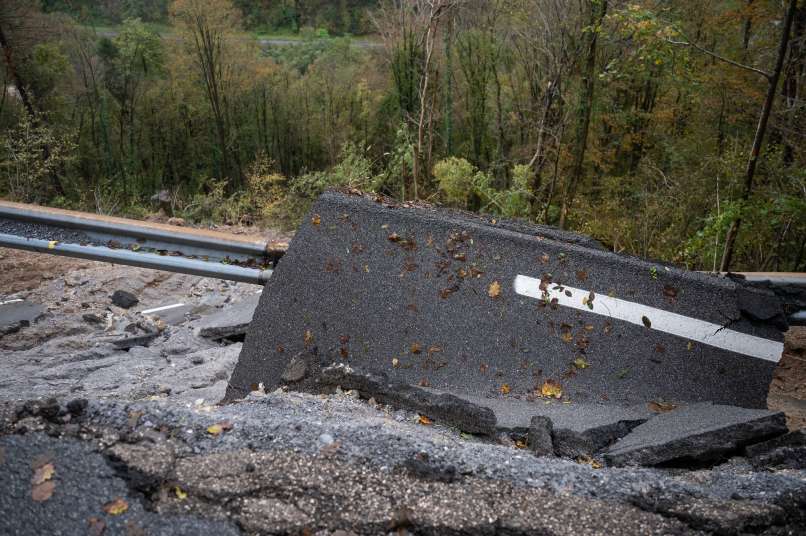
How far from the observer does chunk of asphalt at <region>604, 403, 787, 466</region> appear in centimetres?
301

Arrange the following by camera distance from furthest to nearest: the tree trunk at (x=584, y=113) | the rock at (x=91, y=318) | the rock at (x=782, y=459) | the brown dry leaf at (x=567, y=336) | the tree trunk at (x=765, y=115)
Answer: the tree trunk at (x=584, y=113)
the tree trunk at (x=765, y=115)
the rock at (x=91, y=318)
the brown dry leaf at (x=567, y=336)
the rock at (x=782, y=459)

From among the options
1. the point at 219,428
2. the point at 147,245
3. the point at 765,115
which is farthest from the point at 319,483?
the point at 765,115

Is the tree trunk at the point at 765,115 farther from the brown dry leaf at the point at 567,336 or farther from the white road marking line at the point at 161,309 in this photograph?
the white road marking line at the point at 161,309

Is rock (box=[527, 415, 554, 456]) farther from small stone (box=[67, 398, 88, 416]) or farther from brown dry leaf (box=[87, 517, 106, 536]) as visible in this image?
small stone (box=[67, 398, 88, 416])

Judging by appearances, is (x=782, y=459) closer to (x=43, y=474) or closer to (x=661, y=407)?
(x=661, y=407)

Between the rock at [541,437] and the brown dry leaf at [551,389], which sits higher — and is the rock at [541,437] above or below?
above

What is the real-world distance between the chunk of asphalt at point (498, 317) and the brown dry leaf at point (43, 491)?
1.74 metres

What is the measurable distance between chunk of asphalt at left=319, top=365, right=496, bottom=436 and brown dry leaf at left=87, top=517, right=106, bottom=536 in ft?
5.49

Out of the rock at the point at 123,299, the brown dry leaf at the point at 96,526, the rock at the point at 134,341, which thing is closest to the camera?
the brown dry leaf at the point at 96,526

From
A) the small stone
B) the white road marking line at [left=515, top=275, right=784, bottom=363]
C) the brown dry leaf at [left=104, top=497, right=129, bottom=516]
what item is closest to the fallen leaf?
the white road marking line at [left=515, top=275, right=784, bottom=363]

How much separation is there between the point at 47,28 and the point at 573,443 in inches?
848

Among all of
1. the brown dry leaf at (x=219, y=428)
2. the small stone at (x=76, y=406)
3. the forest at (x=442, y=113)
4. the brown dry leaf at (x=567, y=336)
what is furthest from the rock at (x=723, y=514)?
the forest at (x=442, y=113)

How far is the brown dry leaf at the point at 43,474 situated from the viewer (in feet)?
7.24

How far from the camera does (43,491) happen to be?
2168mm
